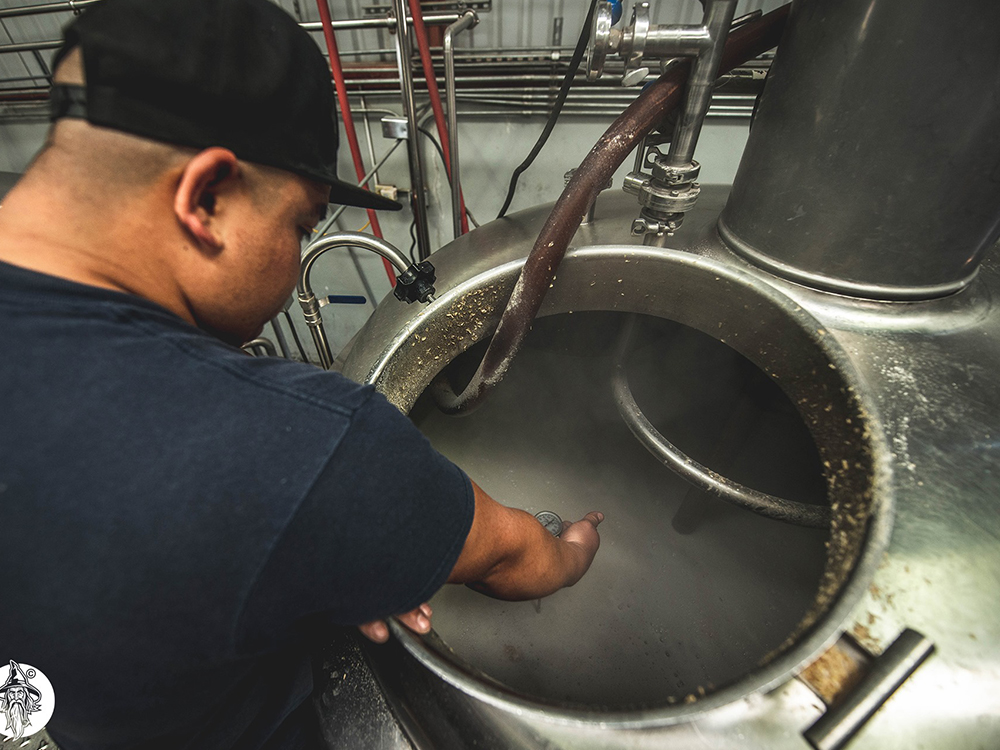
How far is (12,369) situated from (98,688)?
0.88ft

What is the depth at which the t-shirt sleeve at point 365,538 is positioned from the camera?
0.35 m

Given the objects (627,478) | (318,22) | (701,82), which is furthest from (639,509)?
(318,22)

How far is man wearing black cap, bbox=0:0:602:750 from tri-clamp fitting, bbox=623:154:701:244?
44 centimetres

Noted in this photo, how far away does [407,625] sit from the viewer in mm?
447

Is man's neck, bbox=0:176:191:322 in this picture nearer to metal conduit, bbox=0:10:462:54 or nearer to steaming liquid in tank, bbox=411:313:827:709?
steaming liquid in tank, bbox=411:313:827:709

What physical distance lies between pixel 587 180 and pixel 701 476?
0.65 meters

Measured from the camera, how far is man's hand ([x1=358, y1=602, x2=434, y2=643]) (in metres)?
0.45

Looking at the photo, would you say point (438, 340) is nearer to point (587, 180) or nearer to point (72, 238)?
point (587, 180)

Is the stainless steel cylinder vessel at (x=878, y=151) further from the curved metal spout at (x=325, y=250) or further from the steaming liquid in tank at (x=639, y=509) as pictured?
the curved metal spout at (x=325, y=250)

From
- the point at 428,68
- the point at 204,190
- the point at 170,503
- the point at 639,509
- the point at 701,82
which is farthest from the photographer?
the point at 639,509

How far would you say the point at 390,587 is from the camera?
0.39 meters

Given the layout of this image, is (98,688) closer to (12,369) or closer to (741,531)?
(12,369)

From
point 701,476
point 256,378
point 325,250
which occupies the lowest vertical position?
point 701,476

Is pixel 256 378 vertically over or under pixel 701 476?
over
